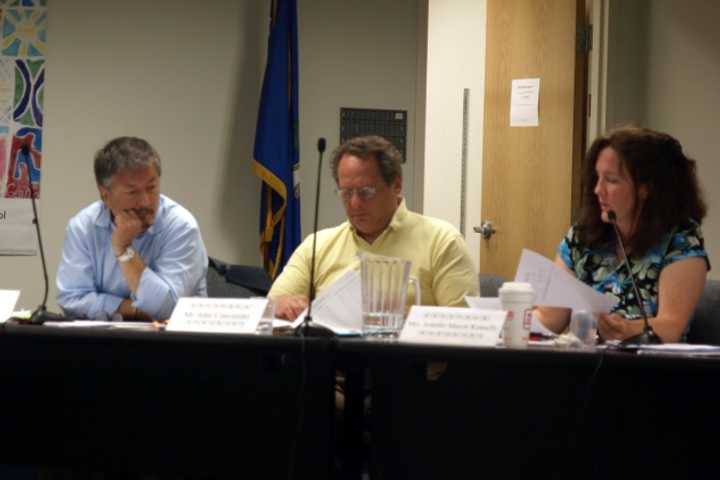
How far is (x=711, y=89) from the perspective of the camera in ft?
13.8

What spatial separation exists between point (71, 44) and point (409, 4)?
53.6 inches

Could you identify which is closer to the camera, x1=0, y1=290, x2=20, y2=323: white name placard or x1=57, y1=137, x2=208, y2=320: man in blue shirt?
x1=0, y1=290, x2=20, y2=323: white name placard

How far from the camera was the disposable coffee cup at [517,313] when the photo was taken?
5.90 ft

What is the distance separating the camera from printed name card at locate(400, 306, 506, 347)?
1719mm

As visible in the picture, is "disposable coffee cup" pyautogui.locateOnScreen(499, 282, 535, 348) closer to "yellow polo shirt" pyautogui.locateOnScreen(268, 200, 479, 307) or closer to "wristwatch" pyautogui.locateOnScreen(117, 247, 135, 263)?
"yellow polo shirt" pyautogui.locateOnScreen(268, 200, 479, 307)

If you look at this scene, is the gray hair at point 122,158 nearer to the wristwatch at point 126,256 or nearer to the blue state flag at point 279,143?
the wristwatch at point 126,256

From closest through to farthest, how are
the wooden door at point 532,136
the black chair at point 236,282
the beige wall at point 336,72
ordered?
the black chair at point 236,282
the beige wall at point 336,72
the wooden door at point 532,136

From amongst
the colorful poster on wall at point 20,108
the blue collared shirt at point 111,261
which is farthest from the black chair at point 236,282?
the colorful poster on wall at point 20,108

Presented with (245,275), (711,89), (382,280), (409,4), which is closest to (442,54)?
(409,4)

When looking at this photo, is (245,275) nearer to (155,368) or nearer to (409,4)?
(155,368)

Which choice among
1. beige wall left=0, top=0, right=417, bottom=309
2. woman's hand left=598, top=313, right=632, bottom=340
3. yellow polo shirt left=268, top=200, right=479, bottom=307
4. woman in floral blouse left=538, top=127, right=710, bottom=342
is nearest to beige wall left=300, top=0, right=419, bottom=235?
beige wall left=0, top=0, right=417, bottom=309

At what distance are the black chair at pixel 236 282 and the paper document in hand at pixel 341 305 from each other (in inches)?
32.8

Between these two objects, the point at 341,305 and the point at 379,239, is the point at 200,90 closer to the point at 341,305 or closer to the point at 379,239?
the point at 379,239

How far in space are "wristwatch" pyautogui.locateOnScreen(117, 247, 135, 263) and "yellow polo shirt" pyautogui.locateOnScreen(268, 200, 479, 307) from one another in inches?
16.1
